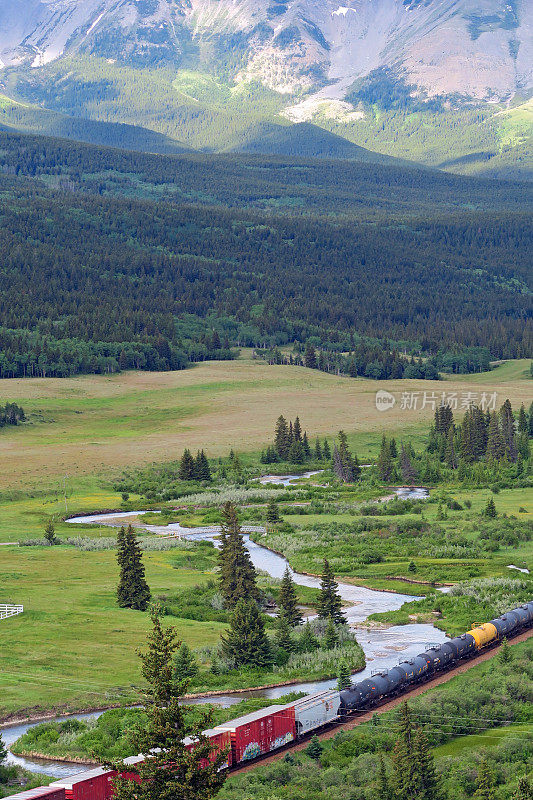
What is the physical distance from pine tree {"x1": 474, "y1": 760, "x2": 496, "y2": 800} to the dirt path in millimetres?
10534

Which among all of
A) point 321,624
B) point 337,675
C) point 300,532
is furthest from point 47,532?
point 337,675

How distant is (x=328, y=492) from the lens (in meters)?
150

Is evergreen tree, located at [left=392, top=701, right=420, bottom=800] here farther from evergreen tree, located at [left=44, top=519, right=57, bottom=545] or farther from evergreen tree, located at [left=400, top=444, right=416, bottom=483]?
evergreen tree, located at [left=400, top=444, right=416, bottom=483]

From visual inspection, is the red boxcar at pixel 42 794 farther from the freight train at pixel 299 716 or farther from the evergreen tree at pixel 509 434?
the evergreen tree at pixel 509 434

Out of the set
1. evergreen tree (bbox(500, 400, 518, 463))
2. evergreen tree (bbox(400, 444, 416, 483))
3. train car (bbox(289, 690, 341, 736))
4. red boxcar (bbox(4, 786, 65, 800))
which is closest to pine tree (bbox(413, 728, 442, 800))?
train car (bbox(289, 690, 341, 736))

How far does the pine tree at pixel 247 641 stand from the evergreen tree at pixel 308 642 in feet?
9.68

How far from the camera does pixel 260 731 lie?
55125mm

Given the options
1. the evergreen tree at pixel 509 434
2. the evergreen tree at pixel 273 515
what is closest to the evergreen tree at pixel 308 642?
the evergreen tree at pixel 273 515

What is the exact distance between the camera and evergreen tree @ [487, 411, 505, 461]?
168 m

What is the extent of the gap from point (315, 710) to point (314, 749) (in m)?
2.93

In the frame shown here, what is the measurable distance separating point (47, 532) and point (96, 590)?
86.1 feet

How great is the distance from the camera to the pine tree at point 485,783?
158 feet

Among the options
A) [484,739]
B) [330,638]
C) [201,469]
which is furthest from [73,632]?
[201,469]

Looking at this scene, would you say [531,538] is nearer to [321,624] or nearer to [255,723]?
[321,624]
